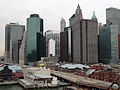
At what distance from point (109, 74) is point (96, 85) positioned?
23.8 m

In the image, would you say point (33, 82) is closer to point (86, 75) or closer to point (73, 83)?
point (73, 83)

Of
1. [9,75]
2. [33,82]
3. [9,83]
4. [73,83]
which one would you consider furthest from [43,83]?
[9,75]

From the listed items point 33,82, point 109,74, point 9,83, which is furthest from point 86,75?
point 9,83

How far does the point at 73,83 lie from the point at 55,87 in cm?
1018

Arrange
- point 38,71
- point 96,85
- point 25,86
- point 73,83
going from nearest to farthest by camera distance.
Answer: point 96,85 → point 25,86 → point 73,83 → point 38,71

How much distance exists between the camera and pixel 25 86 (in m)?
89.2

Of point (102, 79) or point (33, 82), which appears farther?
point (102, 79)

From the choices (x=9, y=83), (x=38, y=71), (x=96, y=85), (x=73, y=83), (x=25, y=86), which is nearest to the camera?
(x=96, y=85)

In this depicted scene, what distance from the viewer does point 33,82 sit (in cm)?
Result: 9231

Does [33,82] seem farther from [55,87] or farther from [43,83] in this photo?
[55,87]

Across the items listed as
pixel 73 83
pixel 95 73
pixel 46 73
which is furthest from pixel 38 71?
pixel 95 73

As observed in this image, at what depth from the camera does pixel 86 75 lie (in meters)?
117

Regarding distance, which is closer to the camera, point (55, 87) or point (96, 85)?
point (96, 85)

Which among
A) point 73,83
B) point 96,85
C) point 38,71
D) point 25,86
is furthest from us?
point 38,71
